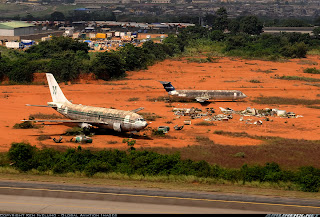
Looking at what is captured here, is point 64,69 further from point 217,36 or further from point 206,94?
point 217,36

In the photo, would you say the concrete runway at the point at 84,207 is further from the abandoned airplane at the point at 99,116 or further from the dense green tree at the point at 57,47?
the dense green tree at the point at 57,47

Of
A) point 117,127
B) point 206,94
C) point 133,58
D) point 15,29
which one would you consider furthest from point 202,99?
point 15,29

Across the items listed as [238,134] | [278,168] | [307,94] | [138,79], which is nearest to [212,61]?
[138,79]

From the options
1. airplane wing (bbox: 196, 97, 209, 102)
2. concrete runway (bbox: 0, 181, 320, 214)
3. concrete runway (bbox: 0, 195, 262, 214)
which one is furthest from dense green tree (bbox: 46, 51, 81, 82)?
concrete runway (bbox: 0, 195, 262, 214)

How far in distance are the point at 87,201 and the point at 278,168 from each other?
707 inches

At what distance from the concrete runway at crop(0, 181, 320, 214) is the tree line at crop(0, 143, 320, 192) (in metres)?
4.20

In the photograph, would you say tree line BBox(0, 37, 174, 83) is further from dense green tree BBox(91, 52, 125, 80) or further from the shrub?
the shrub

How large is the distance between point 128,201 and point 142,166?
809 centimetres

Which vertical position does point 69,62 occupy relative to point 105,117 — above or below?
above

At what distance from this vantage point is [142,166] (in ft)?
143

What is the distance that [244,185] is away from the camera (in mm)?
40750

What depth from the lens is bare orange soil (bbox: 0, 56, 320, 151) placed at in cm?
5697

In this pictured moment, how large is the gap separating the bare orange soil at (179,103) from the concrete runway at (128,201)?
15.2m

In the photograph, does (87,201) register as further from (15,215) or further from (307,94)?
(307,94)
